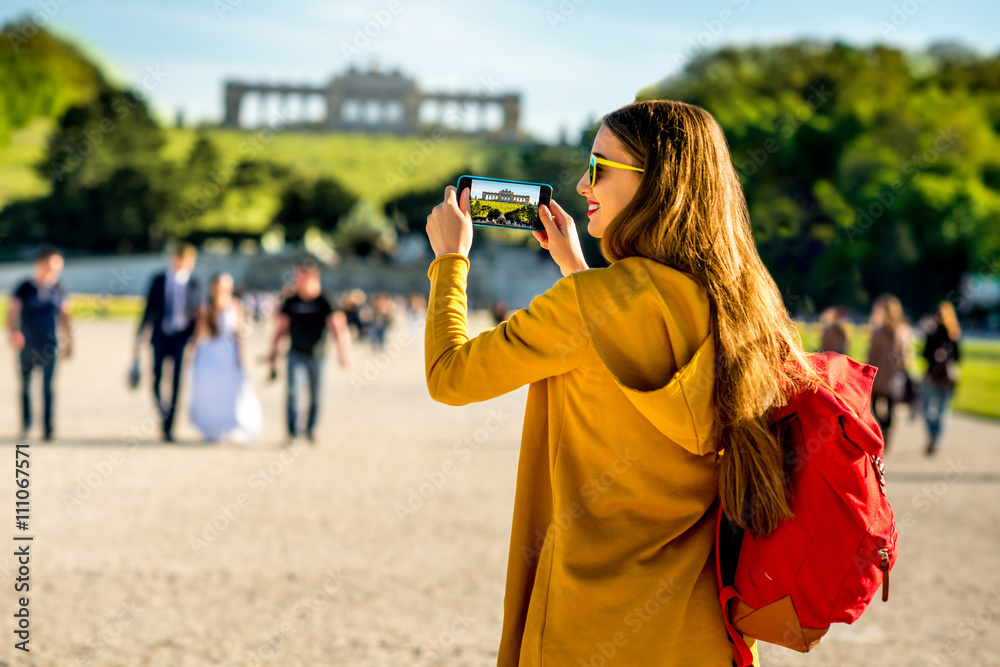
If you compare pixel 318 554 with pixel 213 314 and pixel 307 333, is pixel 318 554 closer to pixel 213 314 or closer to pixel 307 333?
pixel 307 333

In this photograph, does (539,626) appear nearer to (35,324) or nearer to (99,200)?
(35,324)

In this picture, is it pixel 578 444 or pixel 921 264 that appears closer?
pixel 578 444

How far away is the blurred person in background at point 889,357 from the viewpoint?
9.77 meters

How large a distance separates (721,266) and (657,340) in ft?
0.63

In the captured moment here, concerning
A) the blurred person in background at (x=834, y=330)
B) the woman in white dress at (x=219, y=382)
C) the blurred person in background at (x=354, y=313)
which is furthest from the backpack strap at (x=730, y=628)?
the blurred person in background at (x=354, y=313)

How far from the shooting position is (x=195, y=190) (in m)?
66.4

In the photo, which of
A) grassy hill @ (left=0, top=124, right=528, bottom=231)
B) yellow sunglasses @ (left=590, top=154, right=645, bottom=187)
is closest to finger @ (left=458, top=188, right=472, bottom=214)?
yellow sunglasses @ (left=590, top=154, right=645, bottom=187)

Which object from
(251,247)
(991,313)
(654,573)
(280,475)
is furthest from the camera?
(251,247)

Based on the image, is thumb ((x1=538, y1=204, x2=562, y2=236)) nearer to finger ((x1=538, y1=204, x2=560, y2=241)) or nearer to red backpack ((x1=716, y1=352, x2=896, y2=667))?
finger ((x1=538, y1=204, x2=560, y2=241))

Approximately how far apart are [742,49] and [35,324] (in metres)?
73.2

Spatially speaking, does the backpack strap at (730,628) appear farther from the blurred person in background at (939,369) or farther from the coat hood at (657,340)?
the blurred person in background at (939,369)

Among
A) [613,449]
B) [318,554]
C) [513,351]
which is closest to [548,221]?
[513,351]

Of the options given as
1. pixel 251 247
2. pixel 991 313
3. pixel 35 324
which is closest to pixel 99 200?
pixel 251 247

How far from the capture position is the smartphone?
1929 millimetres
